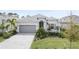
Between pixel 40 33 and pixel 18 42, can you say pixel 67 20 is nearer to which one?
pixel 40 33

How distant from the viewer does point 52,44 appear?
422 cm

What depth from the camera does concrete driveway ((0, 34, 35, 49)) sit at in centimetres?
421

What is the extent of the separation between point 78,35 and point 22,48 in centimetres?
114

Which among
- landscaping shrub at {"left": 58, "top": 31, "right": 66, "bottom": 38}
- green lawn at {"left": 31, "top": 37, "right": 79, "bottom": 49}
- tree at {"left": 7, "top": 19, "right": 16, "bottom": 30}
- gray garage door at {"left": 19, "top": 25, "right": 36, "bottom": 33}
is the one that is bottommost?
green lawn at {"left": 31, "top": 37, "right": 79, "bottom": 49}

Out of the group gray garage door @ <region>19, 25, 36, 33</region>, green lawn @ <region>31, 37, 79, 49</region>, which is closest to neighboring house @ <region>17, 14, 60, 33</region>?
gray garage door @ <region>19, 25, 36, 33</region>

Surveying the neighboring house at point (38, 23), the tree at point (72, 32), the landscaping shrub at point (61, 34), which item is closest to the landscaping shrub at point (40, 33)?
the neighboring house at point (38, 23)

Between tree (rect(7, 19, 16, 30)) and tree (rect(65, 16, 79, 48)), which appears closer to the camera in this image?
tree (rect(65, 16, 79, 48))

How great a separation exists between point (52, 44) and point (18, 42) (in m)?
0.69

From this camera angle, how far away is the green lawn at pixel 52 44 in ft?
13.8

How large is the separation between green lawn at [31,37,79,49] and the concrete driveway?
0.12 metres

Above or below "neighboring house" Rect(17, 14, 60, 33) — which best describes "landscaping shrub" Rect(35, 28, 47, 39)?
below

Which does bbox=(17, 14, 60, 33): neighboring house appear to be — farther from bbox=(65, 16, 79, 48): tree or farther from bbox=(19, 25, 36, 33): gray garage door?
bbox=(65, 16, 79, 48): tree

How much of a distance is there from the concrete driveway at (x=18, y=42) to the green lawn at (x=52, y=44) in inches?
4.8
